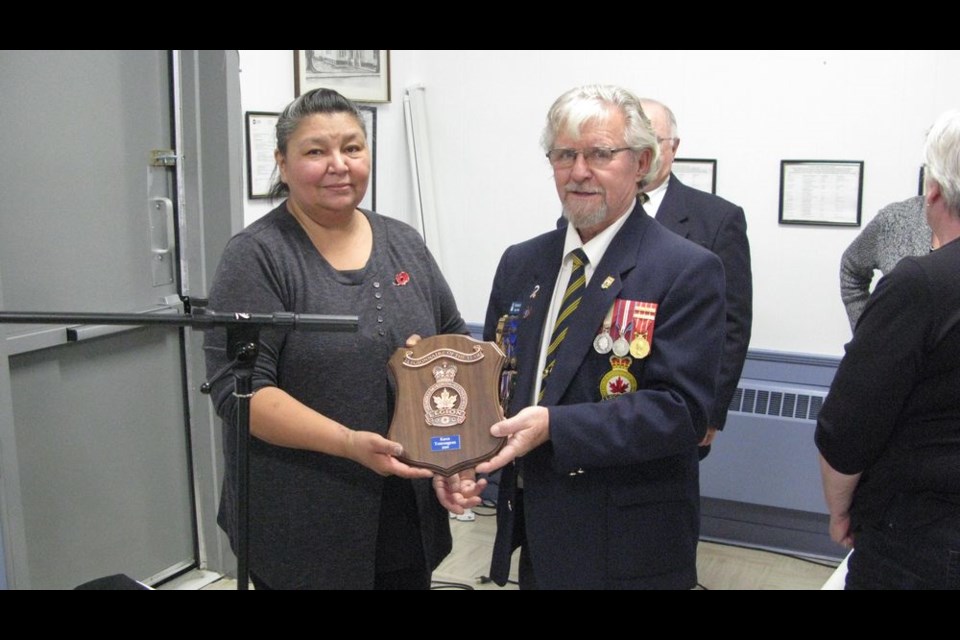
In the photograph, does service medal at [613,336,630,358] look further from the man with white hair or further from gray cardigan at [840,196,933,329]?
gray cardigan at [840,196,933,329]

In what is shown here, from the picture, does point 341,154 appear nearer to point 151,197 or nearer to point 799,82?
point 151,197

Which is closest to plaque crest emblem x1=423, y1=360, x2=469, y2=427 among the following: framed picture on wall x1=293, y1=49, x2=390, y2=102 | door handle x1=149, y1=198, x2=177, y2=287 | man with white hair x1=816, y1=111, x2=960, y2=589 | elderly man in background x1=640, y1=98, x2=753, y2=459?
man with white hair x1=816, y1=111, x2=960, y2=589

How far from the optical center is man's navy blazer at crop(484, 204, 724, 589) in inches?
52.3

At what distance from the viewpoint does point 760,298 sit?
→ 3.29 m

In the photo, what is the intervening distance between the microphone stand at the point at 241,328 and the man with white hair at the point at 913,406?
2.81 ft

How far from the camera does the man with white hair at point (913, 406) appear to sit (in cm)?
130

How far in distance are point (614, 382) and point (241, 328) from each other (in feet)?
2.01

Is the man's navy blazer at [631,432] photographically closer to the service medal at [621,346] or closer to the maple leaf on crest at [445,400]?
the service medal at [621,346]

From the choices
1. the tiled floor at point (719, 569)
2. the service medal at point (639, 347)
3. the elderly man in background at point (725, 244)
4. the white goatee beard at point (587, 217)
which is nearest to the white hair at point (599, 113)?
the white goatee beard at point (587, 217)

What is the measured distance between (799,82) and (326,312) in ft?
8.02

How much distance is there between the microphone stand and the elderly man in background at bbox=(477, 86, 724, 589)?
366 millimetres

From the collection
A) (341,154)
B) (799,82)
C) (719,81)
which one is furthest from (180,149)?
(799,82)

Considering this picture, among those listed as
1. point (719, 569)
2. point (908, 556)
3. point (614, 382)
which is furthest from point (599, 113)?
point (719, 569)

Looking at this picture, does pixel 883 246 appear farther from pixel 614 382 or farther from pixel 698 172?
pixel 614 382
